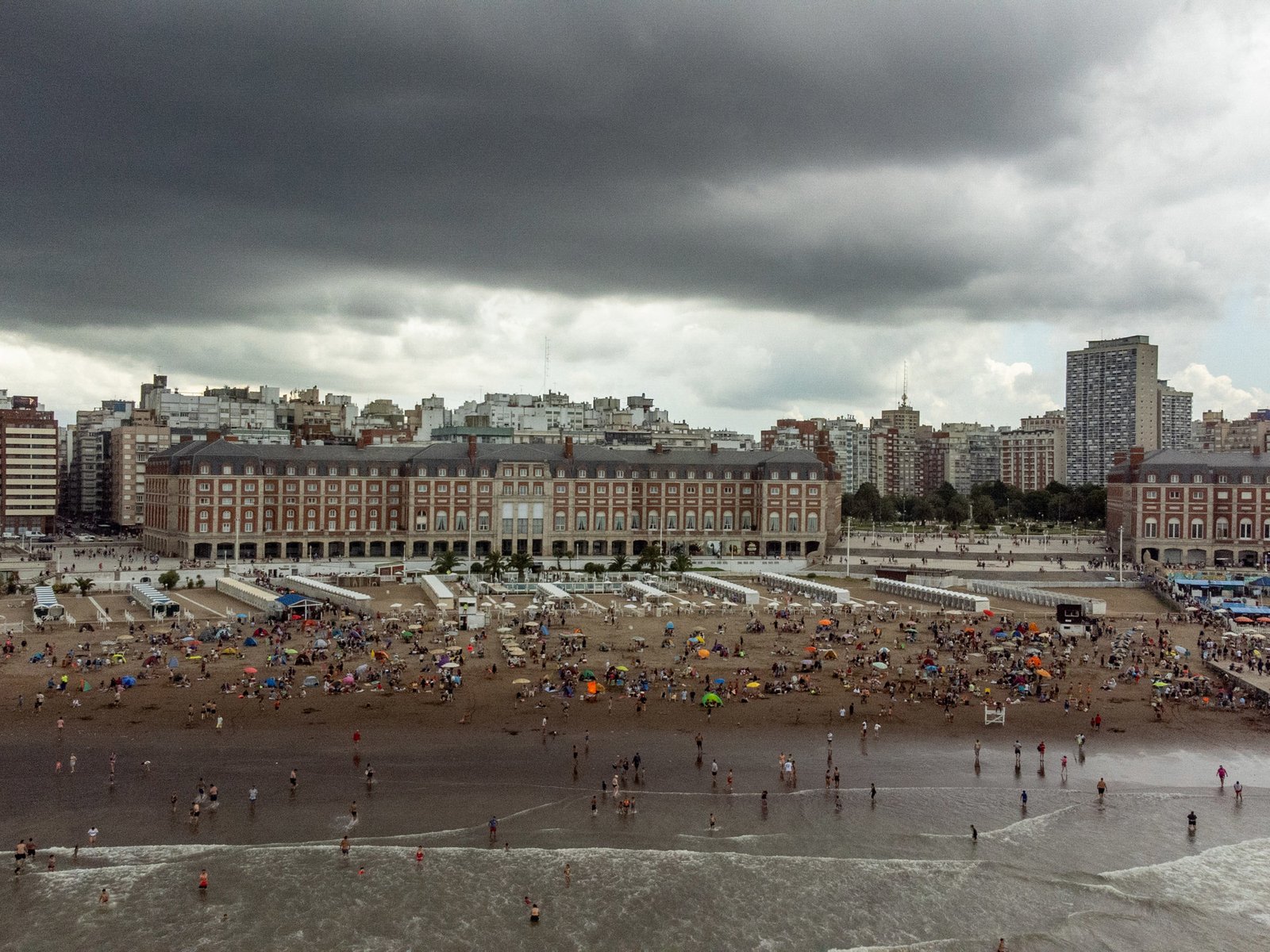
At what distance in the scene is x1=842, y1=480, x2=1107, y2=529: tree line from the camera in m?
181

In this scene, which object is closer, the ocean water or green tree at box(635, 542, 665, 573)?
the ocean water

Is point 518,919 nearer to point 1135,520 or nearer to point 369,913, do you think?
point 369,913

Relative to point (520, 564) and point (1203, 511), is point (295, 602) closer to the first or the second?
point (520, 564)

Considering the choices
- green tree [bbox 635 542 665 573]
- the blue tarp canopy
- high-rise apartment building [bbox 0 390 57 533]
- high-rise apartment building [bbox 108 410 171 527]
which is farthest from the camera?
high-rise apartment building [bbox 108 410 171 527]

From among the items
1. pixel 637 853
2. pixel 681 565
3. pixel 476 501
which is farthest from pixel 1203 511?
pixel 637 853

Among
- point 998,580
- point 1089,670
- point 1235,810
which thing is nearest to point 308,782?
point 1235,810

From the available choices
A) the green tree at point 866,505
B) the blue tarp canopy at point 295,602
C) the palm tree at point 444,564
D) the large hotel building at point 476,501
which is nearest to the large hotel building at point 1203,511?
the large hotel building at point 476,501

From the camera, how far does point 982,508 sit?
178500 mm

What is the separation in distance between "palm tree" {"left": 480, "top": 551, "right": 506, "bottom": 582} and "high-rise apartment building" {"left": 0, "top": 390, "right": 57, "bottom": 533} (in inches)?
2911

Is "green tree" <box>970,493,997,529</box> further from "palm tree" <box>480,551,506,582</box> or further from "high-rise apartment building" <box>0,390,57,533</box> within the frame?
"high-rise apartment building" <box>0,390,57,533</box>

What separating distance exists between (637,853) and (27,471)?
440 ft

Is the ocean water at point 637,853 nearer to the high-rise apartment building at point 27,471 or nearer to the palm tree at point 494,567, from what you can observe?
the palm tree at point 494,567

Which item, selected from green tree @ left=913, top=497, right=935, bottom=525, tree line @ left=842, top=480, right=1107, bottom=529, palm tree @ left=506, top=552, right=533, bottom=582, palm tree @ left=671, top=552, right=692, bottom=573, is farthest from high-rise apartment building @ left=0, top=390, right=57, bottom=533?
green tree @ left=913, top=497, right=935, bottom=525

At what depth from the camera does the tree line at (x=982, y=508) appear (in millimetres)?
180875
